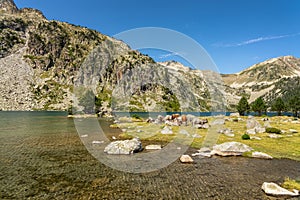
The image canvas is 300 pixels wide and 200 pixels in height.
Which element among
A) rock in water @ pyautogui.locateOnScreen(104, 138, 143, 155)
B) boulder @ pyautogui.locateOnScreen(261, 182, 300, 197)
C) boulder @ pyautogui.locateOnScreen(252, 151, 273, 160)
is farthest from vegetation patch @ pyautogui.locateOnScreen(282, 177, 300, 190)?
rock in water @ pyautogui.locateOnScreen(104, 138, 143, 155)

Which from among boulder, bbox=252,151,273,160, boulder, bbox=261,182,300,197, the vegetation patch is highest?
boulder, bbox=261,182,300,197

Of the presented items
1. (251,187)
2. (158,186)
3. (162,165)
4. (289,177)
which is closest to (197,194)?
(158,186)

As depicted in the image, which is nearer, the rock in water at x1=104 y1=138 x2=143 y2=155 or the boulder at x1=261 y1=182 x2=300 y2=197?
the boulder at x1=261 y1=182 x2=300 y2=197

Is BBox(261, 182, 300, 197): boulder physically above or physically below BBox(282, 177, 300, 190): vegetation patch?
above

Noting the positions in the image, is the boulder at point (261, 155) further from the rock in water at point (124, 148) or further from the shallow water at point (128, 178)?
the rock in water at point (124, 148)

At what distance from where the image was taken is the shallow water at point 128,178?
1792cm

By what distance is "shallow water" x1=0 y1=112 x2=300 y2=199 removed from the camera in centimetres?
1792

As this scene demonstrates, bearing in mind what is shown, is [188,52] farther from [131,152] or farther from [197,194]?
[197,194]

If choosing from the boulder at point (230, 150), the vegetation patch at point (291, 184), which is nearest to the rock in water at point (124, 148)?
the boulder at point (230, 150)

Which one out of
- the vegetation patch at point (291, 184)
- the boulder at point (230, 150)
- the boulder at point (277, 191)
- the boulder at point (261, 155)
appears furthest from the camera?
the boulder at point (230, 150)

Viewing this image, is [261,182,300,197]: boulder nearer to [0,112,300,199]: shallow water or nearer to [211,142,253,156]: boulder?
[0,112,300,199]: shallow water

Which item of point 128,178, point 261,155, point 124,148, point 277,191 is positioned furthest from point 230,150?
point 128,178

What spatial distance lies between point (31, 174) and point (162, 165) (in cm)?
1568

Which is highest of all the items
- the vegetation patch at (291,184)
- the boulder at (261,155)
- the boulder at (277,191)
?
the boulder at (277,191)
